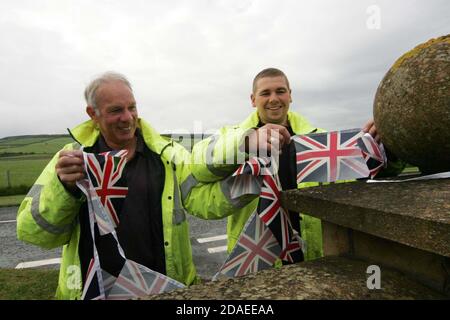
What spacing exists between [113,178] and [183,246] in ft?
2.36

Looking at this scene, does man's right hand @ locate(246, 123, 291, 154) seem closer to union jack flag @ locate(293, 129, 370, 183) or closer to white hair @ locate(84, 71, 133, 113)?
union jack flag @ locate(293, 129, 370, 183)

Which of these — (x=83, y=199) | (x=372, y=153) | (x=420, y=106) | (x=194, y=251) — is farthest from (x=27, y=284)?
(x=420, y=106)

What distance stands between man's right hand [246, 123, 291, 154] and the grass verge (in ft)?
13.0

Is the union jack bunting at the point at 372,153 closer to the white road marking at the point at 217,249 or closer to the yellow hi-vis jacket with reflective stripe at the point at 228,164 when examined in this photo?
the yellow hi-vis jacket with reflective stripe at the point at 228,164

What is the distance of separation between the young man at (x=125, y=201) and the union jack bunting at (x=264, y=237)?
0.20 meters

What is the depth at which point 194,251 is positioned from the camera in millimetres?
7176

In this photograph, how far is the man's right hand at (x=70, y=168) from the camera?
5.97 feet

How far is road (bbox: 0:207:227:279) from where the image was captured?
257 inches

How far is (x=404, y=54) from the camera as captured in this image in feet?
6.62

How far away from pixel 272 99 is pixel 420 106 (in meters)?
1.36

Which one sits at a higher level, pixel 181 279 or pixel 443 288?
pixel 443 288

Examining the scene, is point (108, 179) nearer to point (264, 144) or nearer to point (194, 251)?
point (264, 144)

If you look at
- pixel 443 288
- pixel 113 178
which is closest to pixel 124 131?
pixel 113 178
